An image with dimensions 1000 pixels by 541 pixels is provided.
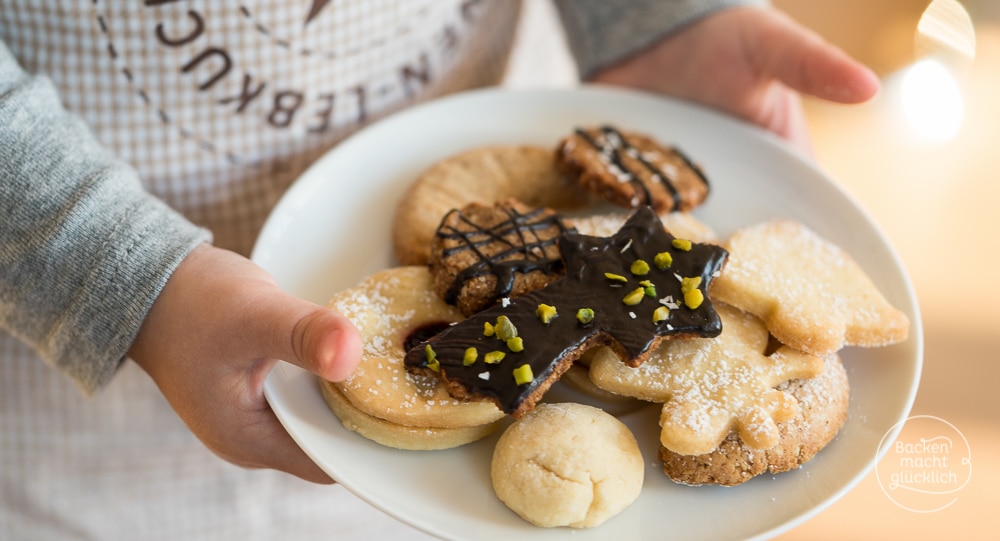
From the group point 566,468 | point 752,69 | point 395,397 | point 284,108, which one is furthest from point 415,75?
point 566,468

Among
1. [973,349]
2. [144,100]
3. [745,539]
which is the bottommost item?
[973,349]

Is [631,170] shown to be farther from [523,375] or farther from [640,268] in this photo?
[523,375]

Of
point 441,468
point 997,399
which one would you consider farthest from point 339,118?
point 997,399

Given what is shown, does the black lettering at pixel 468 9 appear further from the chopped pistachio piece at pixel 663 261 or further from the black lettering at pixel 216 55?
the chopped pistachio piece at pixel 663 261

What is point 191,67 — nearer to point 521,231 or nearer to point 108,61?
point 108,61

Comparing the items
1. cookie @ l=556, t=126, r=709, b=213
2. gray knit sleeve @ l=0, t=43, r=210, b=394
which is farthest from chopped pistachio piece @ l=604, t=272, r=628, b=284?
gray knit sleeve @ l=0, t=43, r=210, b=394

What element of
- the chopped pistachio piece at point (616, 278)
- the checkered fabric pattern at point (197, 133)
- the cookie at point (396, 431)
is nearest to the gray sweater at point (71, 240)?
the checkered fabric pattern at point (197, 133)
